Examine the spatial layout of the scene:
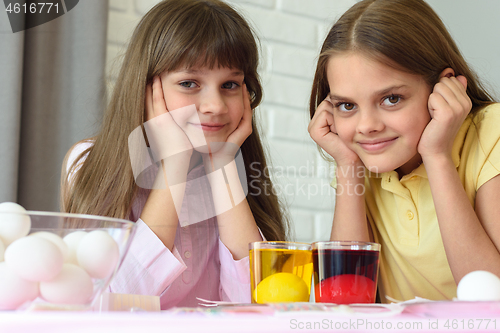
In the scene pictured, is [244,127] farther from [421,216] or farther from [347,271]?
[347,271]

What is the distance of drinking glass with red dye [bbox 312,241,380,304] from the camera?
523 mm

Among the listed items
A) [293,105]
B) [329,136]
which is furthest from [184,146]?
[293,105]

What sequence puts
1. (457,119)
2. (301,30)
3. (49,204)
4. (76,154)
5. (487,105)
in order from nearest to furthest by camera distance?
1. (457,119)
2. (487,105)
3. (76,154)
4. (49,204)
5. (301,30)

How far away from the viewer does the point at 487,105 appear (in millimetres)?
978

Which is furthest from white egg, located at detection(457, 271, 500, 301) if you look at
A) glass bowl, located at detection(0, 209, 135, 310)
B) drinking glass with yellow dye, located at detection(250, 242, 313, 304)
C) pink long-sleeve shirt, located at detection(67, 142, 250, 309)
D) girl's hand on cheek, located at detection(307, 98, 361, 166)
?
girl's hand on cheek, located at detection(307, 98, 361, 166)

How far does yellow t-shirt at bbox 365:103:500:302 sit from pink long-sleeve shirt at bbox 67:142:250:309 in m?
0.35

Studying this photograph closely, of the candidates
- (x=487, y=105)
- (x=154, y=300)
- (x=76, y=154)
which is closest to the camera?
(x=154, y=300)

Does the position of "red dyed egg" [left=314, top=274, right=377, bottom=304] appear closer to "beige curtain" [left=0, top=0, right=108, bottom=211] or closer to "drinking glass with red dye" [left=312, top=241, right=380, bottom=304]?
"drinking glass with red dye" [left=312, top=241, right=380, bottom=304]

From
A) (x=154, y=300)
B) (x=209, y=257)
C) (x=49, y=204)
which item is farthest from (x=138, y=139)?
(x=154, y=300)

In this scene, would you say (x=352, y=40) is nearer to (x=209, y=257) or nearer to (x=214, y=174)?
(x=214, y=174)

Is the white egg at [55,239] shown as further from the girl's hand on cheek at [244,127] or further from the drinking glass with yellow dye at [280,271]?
the girl's hand on cheek at [244,127]

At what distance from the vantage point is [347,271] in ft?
1.72

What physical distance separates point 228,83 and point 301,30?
0.84 meters

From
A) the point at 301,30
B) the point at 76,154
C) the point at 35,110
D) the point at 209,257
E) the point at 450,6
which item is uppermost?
the point at 450,6
